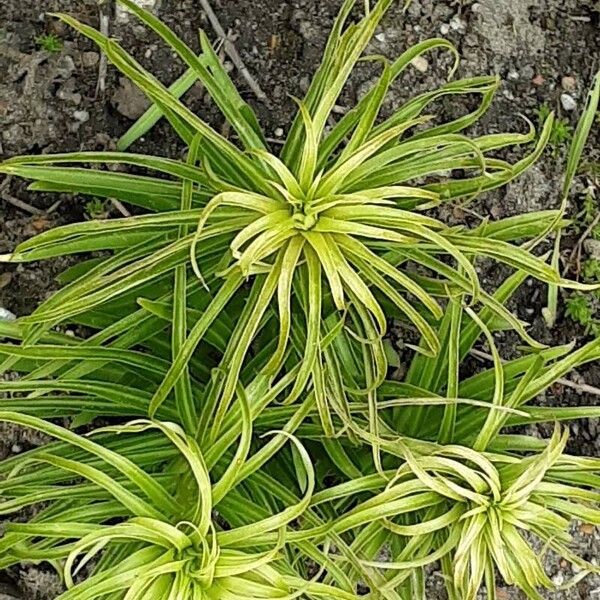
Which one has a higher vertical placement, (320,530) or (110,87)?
(110,87)

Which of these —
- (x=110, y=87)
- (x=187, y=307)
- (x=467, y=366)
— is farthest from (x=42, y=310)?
(x=467, y=366)

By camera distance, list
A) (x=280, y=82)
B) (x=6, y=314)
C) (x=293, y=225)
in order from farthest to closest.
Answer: (x=280, y=82) < (x=6, y=314) < (x=293, y=225)

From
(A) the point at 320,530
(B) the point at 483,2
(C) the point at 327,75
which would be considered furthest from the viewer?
(B) the point at 483,2

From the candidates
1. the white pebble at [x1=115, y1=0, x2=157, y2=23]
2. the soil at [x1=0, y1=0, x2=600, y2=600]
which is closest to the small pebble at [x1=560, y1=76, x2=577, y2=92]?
the soil at [x1=0, y1=0, x2=600, y2=600]

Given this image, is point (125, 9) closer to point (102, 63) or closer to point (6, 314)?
point (102, 63)

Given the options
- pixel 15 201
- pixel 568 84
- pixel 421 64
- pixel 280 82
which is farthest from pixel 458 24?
pixel 15 201

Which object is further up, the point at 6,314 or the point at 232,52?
the point at 232,52

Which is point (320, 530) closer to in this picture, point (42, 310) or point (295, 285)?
point (295, 285)
